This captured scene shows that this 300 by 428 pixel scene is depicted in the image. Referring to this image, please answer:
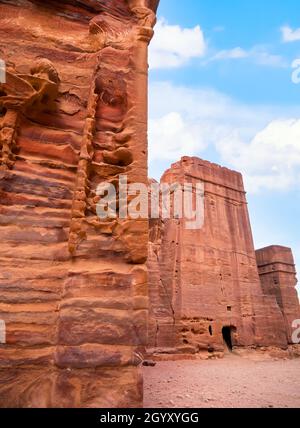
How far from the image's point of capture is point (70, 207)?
309cm

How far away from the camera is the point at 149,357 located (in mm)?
13414

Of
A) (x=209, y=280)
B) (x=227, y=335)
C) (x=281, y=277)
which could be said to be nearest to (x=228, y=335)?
(x=227, y=335)

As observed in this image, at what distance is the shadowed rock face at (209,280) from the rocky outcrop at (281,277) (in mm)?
1104

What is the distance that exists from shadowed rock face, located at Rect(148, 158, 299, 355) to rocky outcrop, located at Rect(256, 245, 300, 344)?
1.10m

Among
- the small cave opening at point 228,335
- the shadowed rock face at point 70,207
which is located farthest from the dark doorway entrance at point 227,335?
the shadowed rock face at point 70,207

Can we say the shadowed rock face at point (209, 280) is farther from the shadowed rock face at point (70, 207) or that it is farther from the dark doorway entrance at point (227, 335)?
the shadowed rock face at point (70, 207)

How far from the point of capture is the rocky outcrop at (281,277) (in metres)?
23.2

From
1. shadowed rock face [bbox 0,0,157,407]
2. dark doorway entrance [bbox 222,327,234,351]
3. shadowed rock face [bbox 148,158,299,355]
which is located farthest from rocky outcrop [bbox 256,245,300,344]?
shadowed rock face [bbox 0,0,157,407]

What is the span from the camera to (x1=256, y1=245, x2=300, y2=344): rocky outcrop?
23.2m

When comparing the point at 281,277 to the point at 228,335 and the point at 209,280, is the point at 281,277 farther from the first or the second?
the point at 209,280

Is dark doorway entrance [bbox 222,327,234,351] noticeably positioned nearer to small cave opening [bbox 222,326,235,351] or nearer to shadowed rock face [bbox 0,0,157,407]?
small cave opening [bbox 222,326,235,351]

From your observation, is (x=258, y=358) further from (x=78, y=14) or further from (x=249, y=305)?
(x=78, y=14)

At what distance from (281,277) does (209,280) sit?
909cm

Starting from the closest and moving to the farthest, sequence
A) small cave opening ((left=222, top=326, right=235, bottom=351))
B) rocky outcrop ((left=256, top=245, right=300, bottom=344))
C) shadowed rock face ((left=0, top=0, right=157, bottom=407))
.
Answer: shadowed rock face ((left=0, top=0, right=157, bottom=407)), small cave opening ((left=222, top=326, right=235, bottom=351)), rocky outcrop ((left=256, top=245, right=300, bottom=344))
